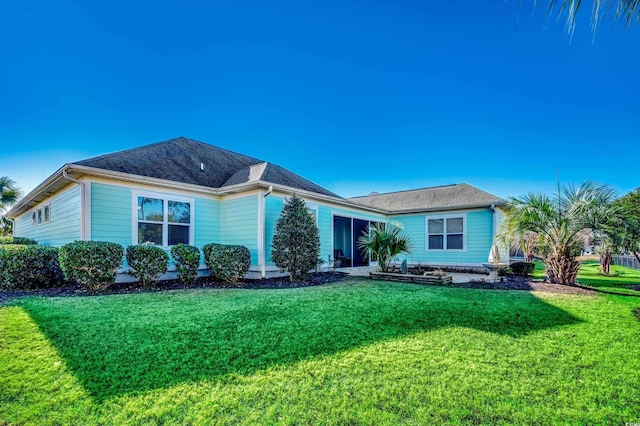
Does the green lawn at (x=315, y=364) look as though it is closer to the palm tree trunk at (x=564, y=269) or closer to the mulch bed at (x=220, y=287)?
the mulch bed at (x=220, y=287)

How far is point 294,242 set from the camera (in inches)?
352

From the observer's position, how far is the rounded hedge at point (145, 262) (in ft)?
24.0

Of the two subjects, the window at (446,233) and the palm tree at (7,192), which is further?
the palm tree at (7,192)

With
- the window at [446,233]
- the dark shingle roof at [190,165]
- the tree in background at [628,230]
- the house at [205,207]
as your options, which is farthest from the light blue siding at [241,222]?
the tree in background at [628,230]

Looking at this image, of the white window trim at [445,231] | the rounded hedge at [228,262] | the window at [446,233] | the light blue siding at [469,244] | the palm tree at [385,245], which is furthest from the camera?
the window at [446,233]

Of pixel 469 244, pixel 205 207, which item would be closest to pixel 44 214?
pixel 205 207

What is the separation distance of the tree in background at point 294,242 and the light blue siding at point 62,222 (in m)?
5.17

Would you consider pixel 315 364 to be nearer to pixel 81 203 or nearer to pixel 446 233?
pixel 81 203

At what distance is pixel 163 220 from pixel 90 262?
2441 millimetres

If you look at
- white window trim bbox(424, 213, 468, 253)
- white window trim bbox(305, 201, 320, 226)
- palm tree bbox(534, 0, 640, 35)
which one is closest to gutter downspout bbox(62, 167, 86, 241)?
white window trim bbox(305, 201, 320, 226)

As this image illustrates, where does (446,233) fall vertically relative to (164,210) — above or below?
below

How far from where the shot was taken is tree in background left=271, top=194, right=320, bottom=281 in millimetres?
8914

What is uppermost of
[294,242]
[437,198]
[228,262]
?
[437,198]

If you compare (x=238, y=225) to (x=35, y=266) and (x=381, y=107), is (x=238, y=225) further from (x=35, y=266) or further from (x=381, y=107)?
(x=381, y=107)
